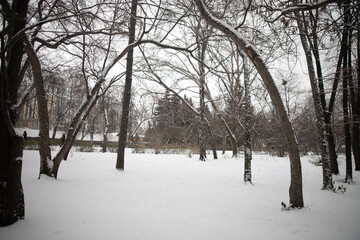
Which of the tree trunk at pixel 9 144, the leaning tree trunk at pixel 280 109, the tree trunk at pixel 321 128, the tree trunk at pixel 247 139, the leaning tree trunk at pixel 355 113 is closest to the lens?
the tree trunk at pixel 9 144

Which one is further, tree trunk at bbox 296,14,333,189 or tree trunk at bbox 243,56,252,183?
tree trunk at bbox 243,56,252,183

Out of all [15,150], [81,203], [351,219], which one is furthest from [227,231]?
[15,150]

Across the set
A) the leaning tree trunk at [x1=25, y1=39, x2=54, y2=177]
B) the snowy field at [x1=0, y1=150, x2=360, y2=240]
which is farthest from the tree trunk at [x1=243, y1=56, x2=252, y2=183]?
the leaning tree trunk at [x1=25, y1=39, x2=54, y2=177]

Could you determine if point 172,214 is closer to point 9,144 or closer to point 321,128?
point 9,144

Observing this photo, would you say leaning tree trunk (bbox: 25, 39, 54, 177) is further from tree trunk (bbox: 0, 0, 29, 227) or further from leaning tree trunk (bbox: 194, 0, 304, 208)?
leaning tree trunk (bbox: 194, 0, 304, 208)

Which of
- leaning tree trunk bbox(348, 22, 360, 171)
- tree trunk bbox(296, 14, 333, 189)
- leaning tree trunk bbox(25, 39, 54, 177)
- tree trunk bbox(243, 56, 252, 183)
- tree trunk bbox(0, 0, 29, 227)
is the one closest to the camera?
tree trunk bbox(0, 0, 29, 227)

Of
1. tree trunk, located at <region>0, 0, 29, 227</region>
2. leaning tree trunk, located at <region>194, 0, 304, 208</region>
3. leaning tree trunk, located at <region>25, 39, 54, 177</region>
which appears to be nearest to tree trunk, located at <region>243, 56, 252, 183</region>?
leaning tree trunk, located at <region>194, 0, 304, 208</region>

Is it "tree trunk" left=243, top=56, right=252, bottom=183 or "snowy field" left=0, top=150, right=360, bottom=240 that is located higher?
"tree trunk" left=243, top=56, right=252, bottom=183

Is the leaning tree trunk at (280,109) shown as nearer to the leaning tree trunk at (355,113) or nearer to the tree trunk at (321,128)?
the tree trunk at (321,128)

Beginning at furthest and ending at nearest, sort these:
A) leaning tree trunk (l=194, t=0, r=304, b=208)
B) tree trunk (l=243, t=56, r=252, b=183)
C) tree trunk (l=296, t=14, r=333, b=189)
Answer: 1. tree trunk (l=243, t=56, r=252, b=183)
2. tree trunk (l=296, t=14, r=333, b=189)
3. leaning tree trunk (l=194, t=0, r=304, b=208)

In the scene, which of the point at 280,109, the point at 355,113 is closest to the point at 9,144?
the point at 280,109

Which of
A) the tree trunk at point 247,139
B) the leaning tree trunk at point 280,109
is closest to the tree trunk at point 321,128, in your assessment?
the tree trunk at point 247,139

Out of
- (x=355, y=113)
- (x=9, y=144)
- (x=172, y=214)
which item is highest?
(x=355, y=113)

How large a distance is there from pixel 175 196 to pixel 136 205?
111cm
